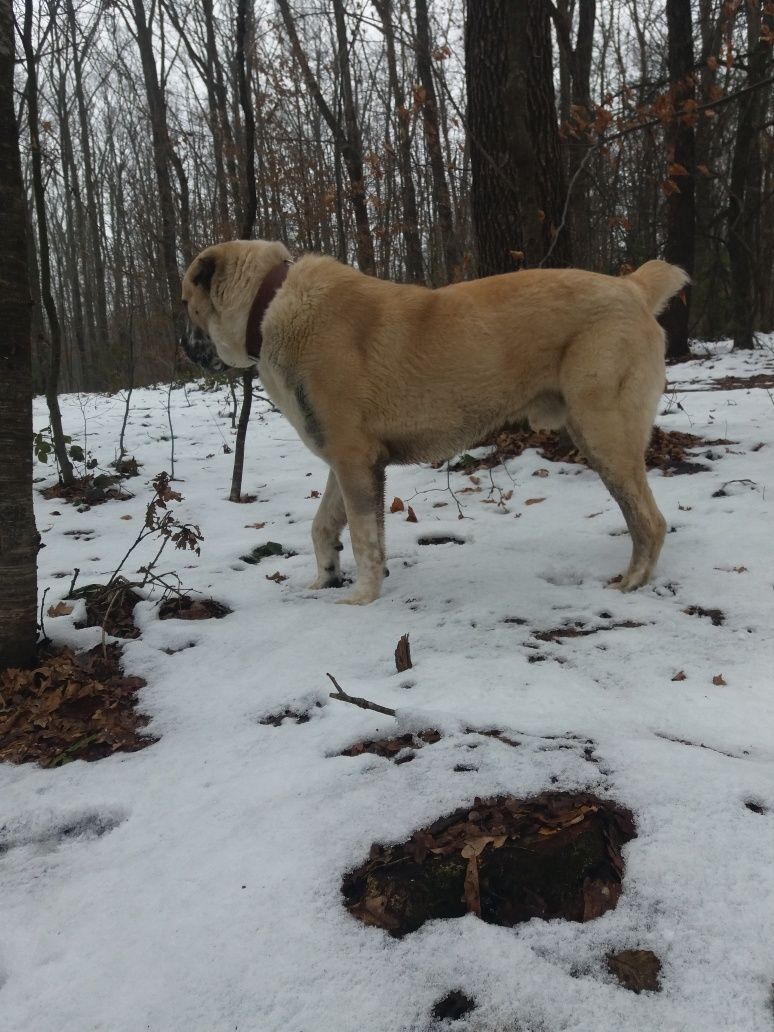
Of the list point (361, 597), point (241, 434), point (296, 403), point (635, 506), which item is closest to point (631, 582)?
point (635, 506)

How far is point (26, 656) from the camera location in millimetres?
2611

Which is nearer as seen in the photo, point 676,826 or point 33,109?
point 676,826

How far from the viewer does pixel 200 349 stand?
388cm

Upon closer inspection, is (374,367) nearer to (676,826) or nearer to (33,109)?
(676,826)

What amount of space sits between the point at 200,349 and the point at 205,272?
1.48 feet

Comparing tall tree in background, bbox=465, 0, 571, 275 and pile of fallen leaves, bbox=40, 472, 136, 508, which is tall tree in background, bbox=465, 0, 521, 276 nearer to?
tall tree in background, bbox=465, 0, 571, 275

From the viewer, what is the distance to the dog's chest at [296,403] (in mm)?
3473

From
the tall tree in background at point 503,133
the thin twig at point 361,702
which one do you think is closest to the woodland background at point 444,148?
the tall tree in background at point 503,133

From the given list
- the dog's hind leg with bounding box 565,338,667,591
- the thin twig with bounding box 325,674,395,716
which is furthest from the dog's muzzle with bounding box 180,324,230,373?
the thin twig with bounding box 325,674,395,716

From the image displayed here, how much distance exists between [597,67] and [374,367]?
20.9 metres

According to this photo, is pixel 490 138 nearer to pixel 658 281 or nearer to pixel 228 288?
pixel 658 281

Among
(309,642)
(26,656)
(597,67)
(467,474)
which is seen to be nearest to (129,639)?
(26,656)

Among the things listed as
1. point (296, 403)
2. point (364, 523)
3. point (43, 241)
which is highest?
point (43, 241)

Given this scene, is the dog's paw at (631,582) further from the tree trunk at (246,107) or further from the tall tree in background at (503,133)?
the tree trunk at (246,107)
